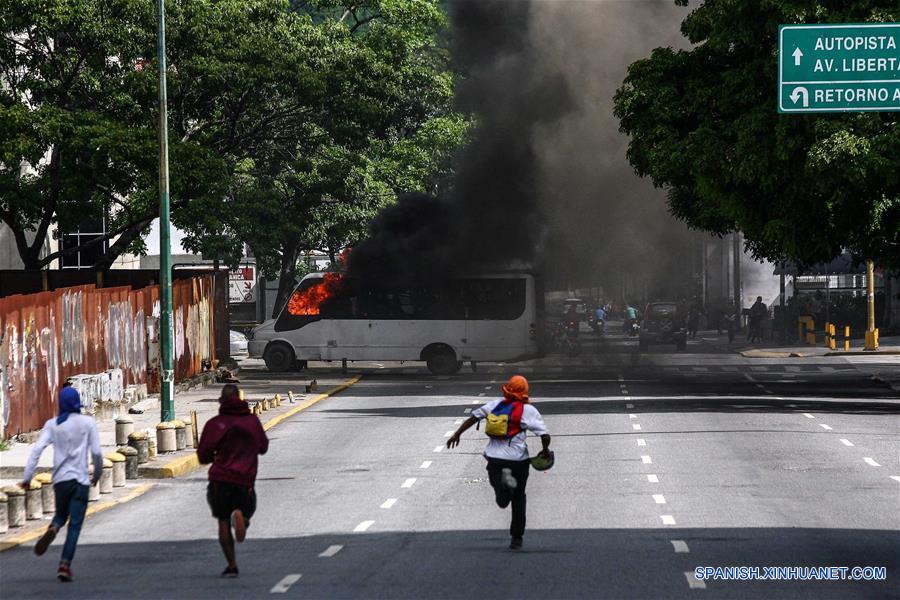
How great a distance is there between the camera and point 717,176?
30984mm

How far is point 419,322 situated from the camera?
135 ft

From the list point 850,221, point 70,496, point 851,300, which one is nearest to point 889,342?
point 851,300

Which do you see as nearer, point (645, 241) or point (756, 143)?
point (756, 143)

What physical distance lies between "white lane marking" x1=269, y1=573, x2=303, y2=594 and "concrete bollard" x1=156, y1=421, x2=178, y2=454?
10.1m

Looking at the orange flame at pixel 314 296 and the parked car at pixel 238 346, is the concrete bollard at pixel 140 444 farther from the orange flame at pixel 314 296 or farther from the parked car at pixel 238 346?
the parked car at pixel 238 346

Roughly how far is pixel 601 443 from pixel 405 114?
34427 mm

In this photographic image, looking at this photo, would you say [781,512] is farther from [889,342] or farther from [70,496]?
[889,342]

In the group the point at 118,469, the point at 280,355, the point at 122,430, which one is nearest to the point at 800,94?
the point at 118,469

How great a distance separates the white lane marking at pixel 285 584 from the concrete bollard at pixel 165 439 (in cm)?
1011

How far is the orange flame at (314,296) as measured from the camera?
41562mm

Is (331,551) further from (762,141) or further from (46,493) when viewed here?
(762,141)

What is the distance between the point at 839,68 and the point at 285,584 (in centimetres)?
1133

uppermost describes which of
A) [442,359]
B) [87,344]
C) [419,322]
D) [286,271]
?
[286,271]

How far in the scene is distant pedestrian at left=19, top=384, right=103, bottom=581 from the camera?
12328 mm
